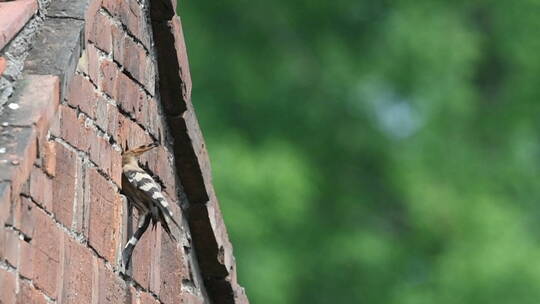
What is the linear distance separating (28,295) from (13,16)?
73 cm

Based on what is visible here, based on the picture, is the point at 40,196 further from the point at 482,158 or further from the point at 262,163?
the point at 482,158

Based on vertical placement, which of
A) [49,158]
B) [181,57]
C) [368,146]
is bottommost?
[49,158]

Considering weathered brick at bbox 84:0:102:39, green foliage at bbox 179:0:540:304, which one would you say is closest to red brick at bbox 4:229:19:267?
weathered brick at bbox 84:0:102:39

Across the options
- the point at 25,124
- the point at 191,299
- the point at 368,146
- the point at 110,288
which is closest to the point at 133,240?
the point at 110,288

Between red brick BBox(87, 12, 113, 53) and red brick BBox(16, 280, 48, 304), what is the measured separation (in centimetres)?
88

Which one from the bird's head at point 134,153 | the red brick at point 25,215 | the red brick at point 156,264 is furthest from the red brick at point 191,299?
the red brick at point 25,215

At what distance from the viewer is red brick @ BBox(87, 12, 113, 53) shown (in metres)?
4.70

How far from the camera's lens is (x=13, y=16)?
4.20m

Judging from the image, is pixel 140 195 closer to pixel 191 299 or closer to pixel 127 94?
pixel 127 94

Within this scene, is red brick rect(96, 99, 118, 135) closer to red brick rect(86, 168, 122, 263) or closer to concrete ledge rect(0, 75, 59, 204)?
red brick rect(86, 168, 122, 263)

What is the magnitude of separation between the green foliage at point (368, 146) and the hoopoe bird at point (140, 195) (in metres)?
7.43

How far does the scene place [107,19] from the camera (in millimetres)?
4859

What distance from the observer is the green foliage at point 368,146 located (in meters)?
12.8

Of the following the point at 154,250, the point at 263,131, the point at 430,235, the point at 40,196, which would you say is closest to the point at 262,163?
the point at 263,131
